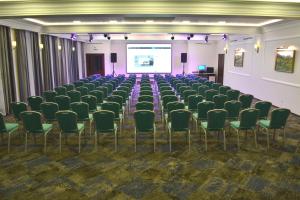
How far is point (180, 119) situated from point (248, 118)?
60.2 inches

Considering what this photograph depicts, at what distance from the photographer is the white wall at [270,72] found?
373 inches

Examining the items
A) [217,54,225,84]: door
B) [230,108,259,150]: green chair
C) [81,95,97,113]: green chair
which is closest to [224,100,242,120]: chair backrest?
[230,108,259,150]: green chair

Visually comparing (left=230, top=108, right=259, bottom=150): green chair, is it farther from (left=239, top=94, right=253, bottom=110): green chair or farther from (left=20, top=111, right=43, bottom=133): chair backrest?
(left=20, top=111, right=43, bottom=133): chair backrest

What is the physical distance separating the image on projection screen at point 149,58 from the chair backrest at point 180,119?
1536 centimetres

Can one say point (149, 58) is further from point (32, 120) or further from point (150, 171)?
point (150, 171)

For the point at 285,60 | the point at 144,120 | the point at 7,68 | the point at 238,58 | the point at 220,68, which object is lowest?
the point at 144,120

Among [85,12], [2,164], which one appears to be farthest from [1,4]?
[2,164]

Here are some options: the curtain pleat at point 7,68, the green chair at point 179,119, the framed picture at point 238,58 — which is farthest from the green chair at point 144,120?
the framed picture at point 238,58

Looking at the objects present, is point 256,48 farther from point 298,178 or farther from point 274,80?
point 298,178

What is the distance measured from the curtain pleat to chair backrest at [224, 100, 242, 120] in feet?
25.3

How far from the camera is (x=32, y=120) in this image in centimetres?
548

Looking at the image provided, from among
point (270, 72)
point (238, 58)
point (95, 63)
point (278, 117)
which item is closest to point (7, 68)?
point (278, 117)

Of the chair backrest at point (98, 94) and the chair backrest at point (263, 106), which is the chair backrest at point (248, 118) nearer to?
the chair backrest at point (263, 106)

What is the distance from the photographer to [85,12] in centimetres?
718
